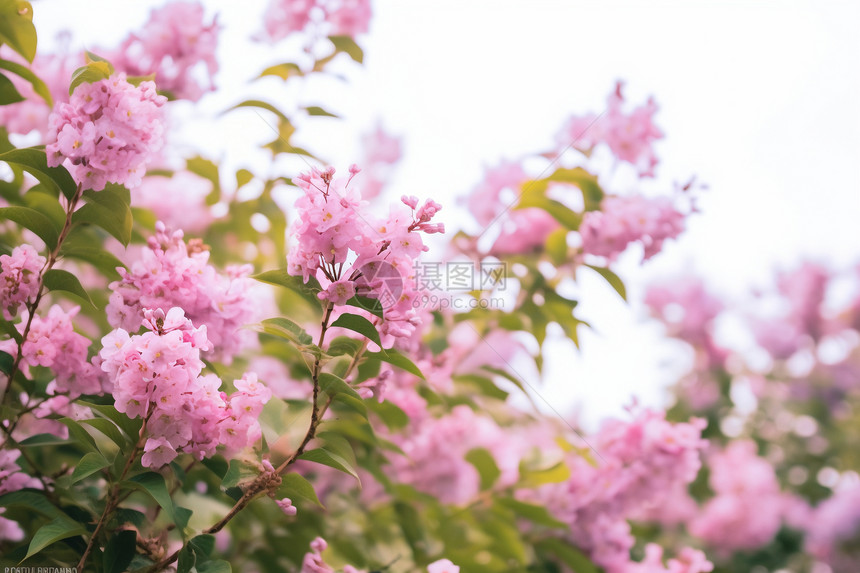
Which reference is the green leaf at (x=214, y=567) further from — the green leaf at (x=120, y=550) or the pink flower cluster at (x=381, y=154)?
the pink flower cluster at (x=381, y=154)

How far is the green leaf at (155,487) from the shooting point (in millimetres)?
887

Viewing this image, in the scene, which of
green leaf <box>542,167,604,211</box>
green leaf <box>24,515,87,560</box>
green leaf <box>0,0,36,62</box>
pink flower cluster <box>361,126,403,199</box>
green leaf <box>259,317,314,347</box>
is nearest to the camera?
green leaf <box>24,515,87,560</box>

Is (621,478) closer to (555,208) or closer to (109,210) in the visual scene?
(555,208)

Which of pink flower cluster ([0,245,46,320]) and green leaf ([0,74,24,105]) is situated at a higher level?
green leaf ([0,74,24,105])

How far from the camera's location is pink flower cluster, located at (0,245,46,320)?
1.04m

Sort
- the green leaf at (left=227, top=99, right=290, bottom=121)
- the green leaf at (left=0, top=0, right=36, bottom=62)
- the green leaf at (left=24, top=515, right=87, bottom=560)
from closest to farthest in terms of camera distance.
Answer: the green leaf at (left=24, top=515, right=87, bottom=560), the green leaf at (left=0, top=0, right=36, bottom=62), the green leaf at (left=227, top=99, right=290, bottom=121)

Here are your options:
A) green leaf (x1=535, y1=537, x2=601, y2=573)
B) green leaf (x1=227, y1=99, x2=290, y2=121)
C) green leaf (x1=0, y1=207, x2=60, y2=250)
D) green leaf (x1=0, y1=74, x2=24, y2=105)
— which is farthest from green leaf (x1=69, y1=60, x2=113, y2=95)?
green leaf (x1=535, y1=537, x2=601, y2=573)

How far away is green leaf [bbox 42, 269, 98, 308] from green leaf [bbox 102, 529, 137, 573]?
1.13ft

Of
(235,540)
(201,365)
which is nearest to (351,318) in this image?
(201,365)

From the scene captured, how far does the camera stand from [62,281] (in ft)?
3.53

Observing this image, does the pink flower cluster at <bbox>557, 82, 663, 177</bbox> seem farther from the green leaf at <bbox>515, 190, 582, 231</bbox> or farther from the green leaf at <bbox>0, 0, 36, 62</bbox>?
the green leaf at <bbox>0, 0, 36, 62</bbox>

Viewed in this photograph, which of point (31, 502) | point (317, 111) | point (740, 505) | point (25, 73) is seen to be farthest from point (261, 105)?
point (740, 505)

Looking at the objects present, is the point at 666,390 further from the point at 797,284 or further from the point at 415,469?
the point at 415,469

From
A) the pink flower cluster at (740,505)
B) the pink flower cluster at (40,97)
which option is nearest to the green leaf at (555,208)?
the pink flower cluster at (40,97)
